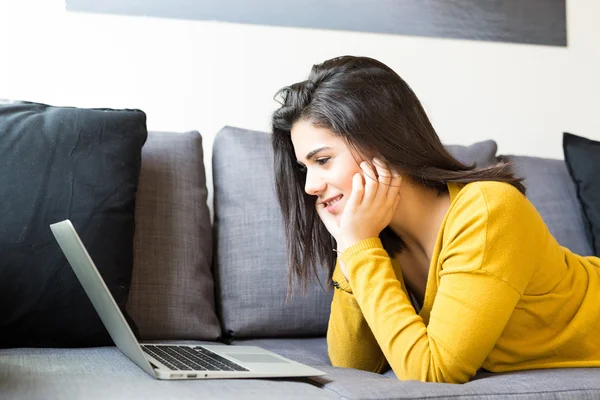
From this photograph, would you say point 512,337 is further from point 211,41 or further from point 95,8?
point 95,8

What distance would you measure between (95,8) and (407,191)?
1045mm

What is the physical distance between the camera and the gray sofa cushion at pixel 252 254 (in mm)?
1745

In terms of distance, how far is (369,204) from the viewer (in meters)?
1.39

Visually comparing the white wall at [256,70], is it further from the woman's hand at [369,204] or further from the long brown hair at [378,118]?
the woman's hand at [369,204]

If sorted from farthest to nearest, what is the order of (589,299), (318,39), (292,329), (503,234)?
(318,39) < (292,329) < (589,299) < (503,234)

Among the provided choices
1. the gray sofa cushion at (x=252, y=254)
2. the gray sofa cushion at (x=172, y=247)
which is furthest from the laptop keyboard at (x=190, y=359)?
the gray sofa cushion at (x=252, y=254)

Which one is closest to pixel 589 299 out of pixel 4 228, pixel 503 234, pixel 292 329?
pixel 503 234

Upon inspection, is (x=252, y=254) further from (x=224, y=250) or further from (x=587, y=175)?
(x=587, y=175)

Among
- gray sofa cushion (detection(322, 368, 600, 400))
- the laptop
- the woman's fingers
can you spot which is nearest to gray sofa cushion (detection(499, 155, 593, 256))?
the woman's fingers

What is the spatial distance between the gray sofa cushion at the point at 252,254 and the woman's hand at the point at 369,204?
1.33 ft

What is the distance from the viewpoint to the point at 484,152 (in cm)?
201

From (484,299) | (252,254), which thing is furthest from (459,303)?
(252,254)

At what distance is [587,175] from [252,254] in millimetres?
899

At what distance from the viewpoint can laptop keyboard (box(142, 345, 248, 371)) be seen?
3.77ft
